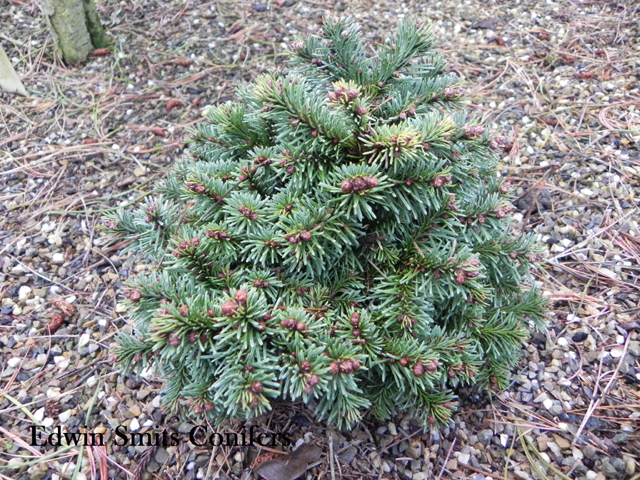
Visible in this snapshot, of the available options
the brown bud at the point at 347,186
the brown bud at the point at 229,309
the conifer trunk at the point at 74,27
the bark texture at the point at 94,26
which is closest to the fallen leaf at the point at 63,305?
the brown bud at the point at 229,309

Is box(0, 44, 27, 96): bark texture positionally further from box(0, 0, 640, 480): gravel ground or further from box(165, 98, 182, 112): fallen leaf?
box(165, 98, 182, 112): fallen leaf

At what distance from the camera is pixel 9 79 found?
11.4ft

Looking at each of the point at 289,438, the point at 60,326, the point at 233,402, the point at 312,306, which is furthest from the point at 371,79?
the point at 60,326

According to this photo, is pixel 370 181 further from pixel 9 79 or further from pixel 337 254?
pixel 9 79

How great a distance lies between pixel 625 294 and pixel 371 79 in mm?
1610

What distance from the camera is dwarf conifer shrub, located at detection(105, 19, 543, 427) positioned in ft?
4.73

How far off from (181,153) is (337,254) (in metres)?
1.90

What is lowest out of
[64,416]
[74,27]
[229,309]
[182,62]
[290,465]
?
[64,416]

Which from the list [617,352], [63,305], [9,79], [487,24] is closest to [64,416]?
[63,305]

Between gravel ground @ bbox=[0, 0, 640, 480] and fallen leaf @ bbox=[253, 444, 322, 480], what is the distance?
4cm

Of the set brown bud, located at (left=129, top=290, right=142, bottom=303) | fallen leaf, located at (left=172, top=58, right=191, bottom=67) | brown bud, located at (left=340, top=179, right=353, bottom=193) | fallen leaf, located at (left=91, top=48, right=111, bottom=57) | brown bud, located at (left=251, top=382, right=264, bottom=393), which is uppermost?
brown bud, located at (left=340, top=179, right=353, bottom=193)

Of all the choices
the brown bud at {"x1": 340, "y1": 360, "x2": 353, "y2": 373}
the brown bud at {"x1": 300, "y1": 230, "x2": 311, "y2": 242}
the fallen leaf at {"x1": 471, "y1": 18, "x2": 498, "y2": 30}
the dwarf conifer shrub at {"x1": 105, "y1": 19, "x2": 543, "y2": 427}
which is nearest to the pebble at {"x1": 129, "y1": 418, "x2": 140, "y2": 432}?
the dwarf conifer shrub at {"x1": 105, "y1": 19, "x2": 543, "y2": 427}

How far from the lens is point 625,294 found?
2359 millimetres

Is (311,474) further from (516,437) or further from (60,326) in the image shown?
→ (60,326)
